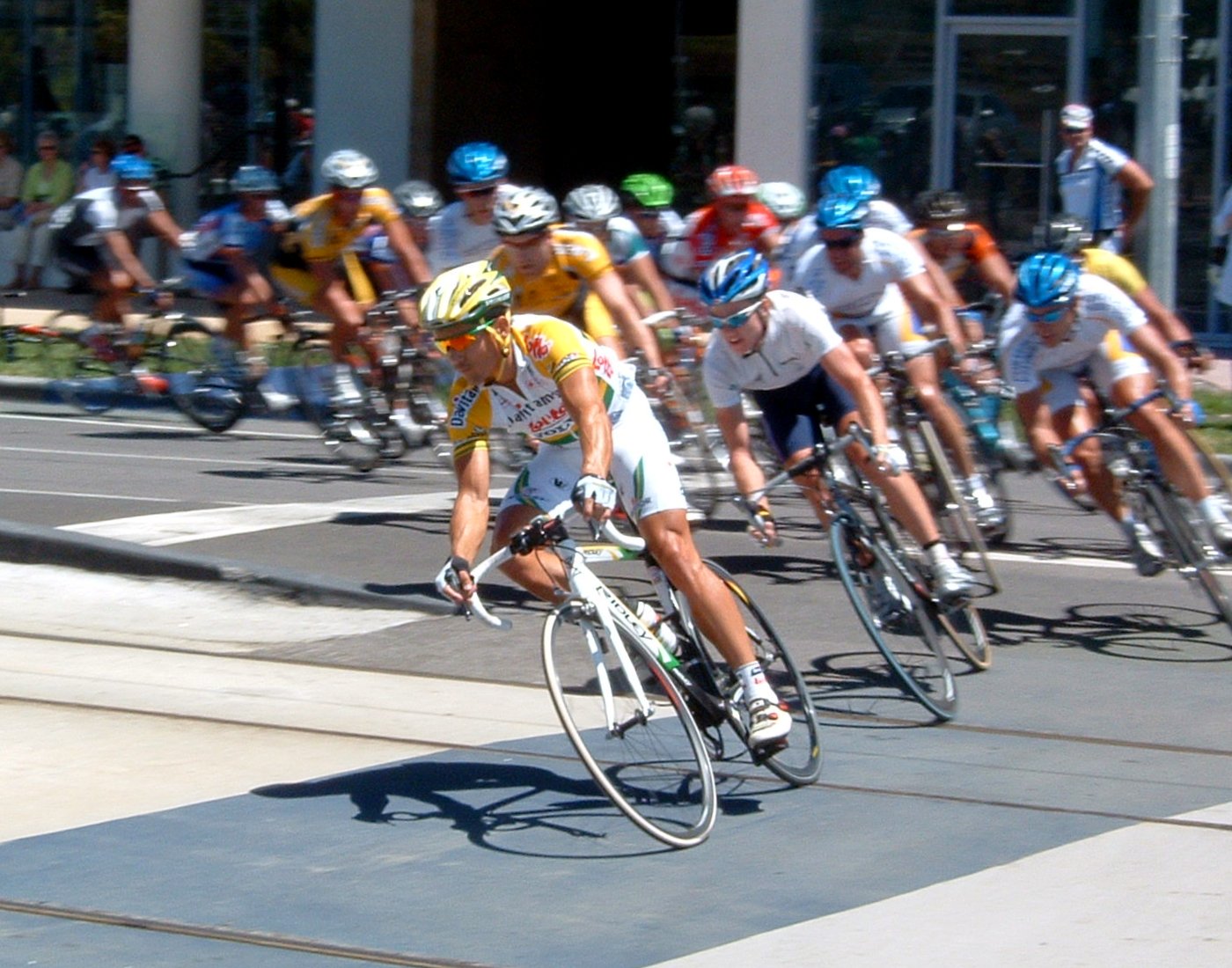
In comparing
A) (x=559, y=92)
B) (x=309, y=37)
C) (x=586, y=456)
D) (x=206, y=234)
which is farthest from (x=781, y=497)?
(x=559, y=92)

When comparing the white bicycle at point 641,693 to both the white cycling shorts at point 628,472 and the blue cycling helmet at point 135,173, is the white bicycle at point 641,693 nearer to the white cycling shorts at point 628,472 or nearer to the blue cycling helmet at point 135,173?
the white cycling shorts at point 628,472

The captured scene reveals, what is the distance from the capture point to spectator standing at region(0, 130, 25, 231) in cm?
2338

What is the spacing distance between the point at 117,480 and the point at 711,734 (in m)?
6.94

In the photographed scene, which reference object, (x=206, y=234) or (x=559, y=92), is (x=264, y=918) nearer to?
(x=206, y=234)

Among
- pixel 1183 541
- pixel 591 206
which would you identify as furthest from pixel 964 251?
pixel 1183 541

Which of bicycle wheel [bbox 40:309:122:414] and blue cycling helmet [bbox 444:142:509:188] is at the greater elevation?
blue cycling helmet [bbox 444:142:509:188]

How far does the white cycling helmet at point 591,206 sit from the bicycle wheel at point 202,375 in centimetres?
376

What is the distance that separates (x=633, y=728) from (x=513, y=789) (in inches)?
25.9

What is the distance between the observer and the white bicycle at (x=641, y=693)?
564 centimetres

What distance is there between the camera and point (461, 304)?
5828mm

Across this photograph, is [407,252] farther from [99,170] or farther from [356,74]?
[356,74]

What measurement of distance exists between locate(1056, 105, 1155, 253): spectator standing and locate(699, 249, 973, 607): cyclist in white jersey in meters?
7.41

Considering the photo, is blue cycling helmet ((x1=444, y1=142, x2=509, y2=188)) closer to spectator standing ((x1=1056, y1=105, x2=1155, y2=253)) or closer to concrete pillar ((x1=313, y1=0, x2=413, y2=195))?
spectator standing ((x1=1056, y1=105, x2=1155, y2=253))

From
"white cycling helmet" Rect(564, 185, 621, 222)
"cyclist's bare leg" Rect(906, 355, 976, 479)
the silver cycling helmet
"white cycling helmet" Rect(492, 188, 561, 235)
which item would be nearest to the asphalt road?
"cyclist's bare leg" Rect(906, 355, 976, 479)
